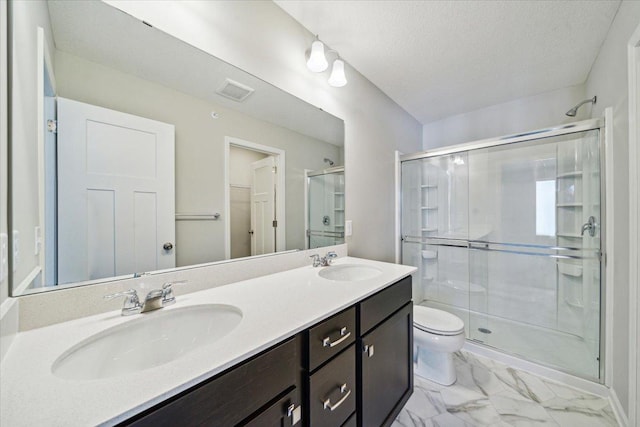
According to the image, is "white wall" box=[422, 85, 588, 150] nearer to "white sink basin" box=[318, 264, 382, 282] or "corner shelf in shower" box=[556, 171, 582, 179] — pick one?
"corner shelf in shower" box=[556, 171, 582, 179]

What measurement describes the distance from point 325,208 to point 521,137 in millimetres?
1722

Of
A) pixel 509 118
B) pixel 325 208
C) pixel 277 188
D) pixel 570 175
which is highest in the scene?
pixel 509 118

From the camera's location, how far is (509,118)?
2.47 meters

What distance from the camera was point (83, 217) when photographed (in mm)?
779

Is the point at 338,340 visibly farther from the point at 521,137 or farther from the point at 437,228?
the point at 521,137

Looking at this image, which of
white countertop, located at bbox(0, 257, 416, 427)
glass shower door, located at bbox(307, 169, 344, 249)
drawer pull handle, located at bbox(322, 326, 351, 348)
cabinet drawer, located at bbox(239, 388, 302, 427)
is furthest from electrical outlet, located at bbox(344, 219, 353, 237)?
cabinet drawer, located at bbox(239, 388, 302, 427)

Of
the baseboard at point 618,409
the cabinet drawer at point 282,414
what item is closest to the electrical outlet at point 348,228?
the cabinet drawer at point 282,414

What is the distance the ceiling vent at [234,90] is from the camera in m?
1.14

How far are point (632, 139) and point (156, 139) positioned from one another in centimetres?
226

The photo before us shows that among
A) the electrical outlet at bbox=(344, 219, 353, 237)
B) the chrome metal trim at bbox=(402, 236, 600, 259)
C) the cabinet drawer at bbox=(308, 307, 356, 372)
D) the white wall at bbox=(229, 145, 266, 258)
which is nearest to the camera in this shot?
the cabinet drawer at bbox=(308, 307, 356, 372)

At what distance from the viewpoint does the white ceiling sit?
135 cm

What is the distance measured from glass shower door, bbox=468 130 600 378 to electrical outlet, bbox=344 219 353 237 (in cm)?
132

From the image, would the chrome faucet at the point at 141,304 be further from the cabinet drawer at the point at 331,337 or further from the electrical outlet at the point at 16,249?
the cabinet drawer at the point at 331,337

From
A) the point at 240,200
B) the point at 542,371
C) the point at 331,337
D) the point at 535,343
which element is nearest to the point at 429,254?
the point at 535,343
